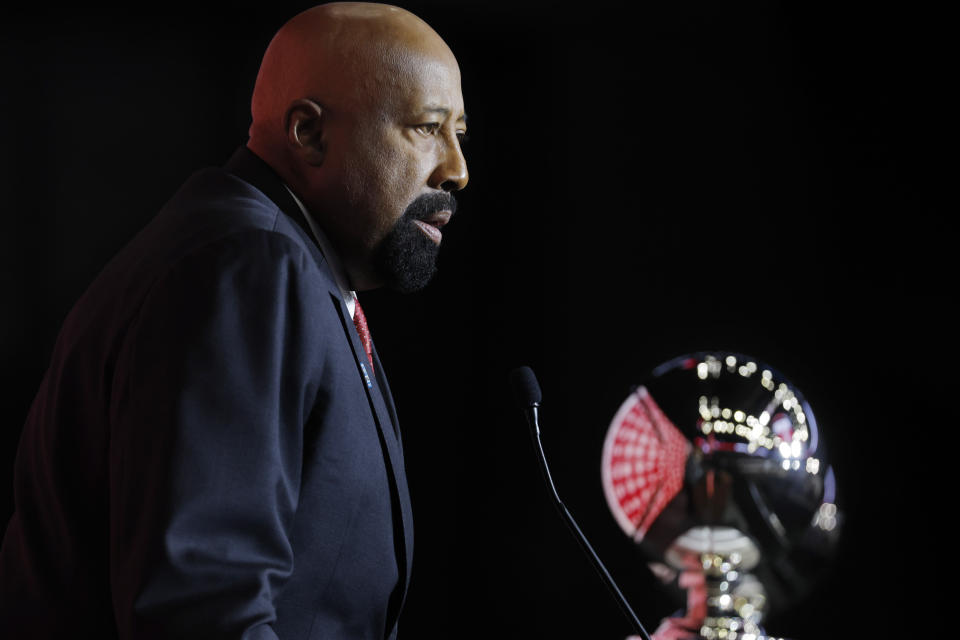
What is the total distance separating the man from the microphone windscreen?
217 millimetres

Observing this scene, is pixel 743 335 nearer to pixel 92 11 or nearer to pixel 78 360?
pixel 92 11

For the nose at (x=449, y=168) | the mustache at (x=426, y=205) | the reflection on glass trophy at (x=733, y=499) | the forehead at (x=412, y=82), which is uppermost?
the forehead at (x=412, y=82)

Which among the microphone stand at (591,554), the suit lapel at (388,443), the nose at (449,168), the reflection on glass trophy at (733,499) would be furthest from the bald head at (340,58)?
the reflection on glass trophy at (733,499)

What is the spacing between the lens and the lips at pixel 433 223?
1296mm

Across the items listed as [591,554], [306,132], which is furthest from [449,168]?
[591,554]

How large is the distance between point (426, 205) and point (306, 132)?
0.17 meters

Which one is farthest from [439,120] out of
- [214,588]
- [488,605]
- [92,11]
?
[488,605]

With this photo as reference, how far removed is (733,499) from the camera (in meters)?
2.01

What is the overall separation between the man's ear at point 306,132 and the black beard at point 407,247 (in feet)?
0.42

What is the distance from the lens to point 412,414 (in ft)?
9.96

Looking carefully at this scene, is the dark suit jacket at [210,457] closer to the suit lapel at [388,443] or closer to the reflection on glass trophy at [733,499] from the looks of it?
the suit lapel at [388,443]

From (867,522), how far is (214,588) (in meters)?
2.08

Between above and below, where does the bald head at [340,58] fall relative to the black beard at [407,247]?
above

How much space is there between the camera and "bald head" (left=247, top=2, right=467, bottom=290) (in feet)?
4.02
